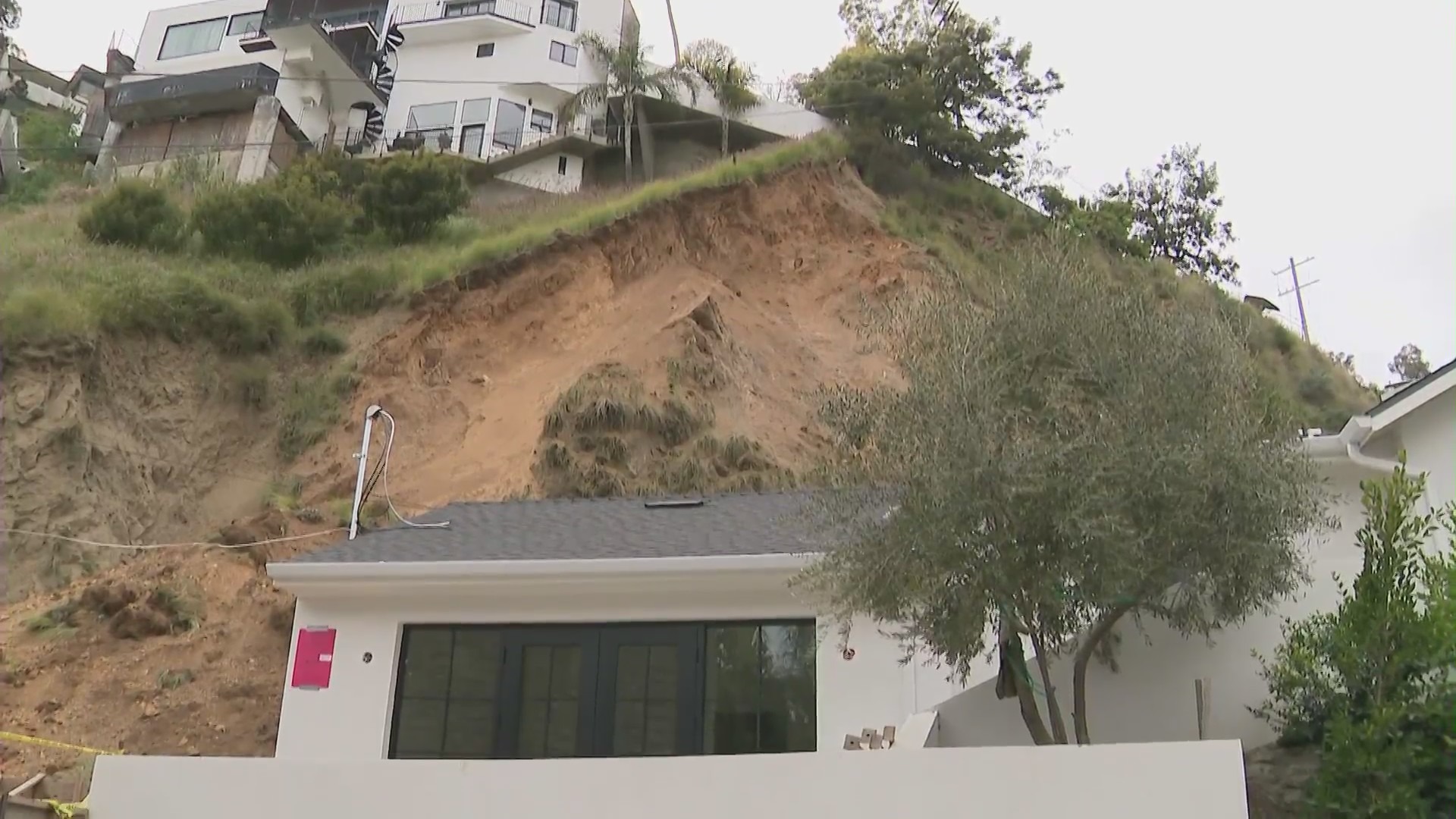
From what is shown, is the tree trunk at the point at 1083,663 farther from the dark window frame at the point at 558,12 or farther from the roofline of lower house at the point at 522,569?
the dark window frame at the point at 558,12

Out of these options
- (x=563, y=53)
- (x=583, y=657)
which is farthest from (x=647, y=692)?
(x=563, y=53)

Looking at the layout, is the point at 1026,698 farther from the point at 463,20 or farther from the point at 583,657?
the point at 463,20

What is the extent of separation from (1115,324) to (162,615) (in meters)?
12.4

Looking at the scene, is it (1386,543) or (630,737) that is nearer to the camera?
(1386,543)

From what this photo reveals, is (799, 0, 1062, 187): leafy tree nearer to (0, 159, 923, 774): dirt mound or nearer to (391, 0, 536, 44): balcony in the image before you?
(0, 159, 923, 774): dirt mound

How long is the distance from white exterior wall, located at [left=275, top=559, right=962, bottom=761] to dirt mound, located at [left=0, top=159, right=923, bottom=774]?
3.02 meters

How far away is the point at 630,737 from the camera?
9953 millimetres

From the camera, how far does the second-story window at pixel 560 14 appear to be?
40.0m

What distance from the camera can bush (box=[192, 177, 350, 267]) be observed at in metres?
25.8

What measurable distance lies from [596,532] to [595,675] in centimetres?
205

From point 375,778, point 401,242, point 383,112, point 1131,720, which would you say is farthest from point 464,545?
point 383,112

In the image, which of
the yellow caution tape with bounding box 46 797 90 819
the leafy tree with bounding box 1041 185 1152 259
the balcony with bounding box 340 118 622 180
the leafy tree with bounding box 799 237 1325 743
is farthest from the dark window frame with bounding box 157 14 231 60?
the leafy tree with bounding box 799 237 1325 743

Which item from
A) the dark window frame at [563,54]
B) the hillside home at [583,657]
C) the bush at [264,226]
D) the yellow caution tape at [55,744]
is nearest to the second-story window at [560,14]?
the dark window frame at [563,54]

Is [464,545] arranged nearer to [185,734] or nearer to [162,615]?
[185,734]
